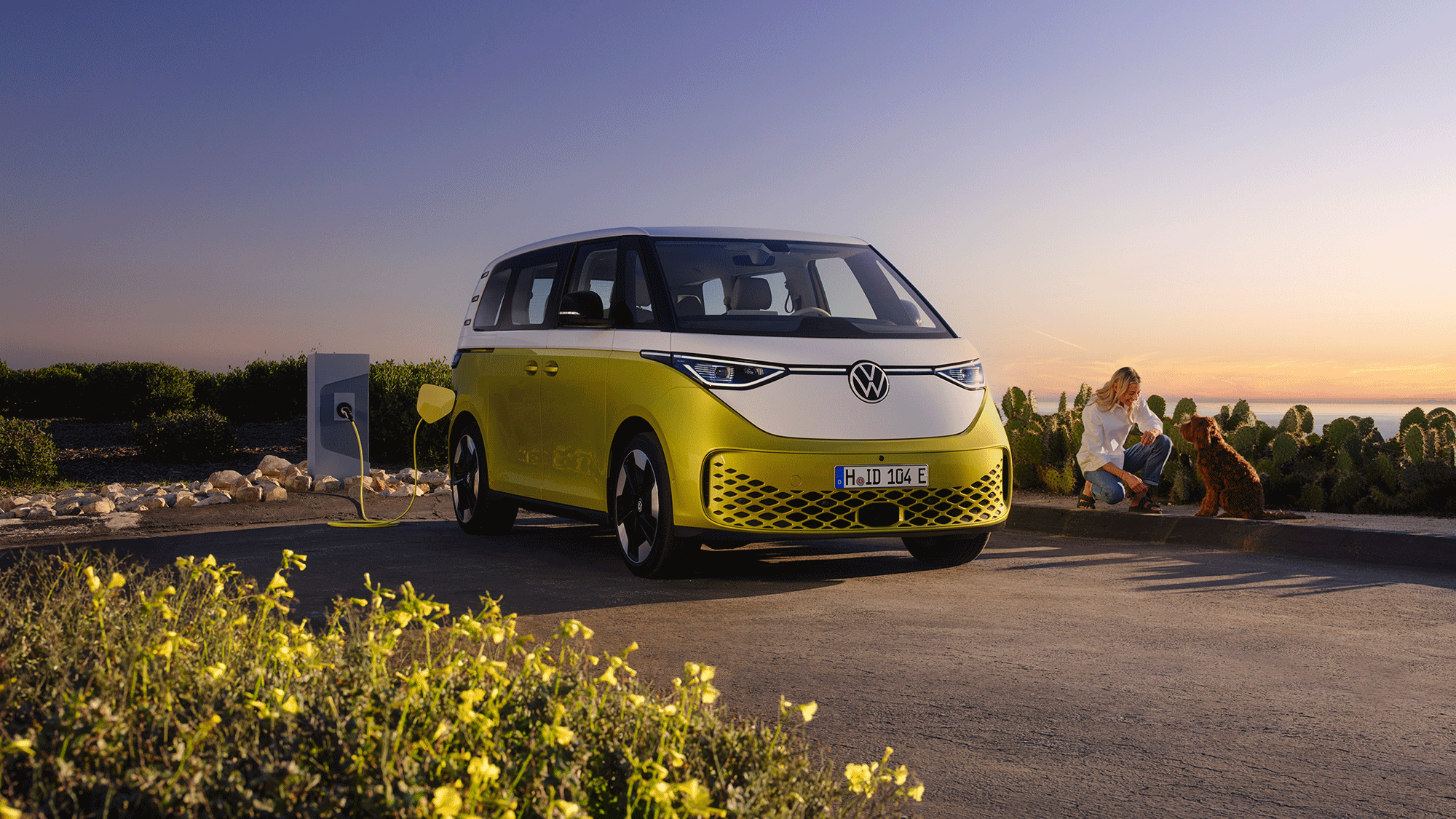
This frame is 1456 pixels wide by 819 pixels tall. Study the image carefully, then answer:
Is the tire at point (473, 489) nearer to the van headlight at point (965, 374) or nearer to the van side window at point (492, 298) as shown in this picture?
the van side window at point (492, 298)

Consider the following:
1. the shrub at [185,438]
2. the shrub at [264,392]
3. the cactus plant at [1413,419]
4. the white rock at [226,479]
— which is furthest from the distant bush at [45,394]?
the cactus plant at [1413,419]

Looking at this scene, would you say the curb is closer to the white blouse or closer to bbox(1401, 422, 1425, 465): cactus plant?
the white blouse

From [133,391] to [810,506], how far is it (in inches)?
879

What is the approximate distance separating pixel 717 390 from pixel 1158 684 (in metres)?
2.80

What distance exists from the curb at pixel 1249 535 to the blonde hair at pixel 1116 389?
85cm

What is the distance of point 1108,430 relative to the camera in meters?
9.77

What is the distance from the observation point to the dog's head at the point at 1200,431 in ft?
30.6

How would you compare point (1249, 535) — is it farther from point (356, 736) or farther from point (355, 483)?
point (355, 483)

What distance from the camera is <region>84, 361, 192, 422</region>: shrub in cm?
2416

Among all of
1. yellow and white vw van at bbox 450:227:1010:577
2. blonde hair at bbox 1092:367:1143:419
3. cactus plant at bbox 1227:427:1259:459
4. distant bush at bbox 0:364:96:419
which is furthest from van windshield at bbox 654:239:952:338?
distant bush at bbox 0:364:96:419

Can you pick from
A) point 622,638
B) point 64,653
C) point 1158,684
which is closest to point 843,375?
point 622,638

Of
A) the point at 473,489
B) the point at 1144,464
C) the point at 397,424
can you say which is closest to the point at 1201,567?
the point at 1144,464

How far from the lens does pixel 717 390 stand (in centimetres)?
654

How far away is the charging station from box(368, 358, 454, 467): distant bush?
485 cm
